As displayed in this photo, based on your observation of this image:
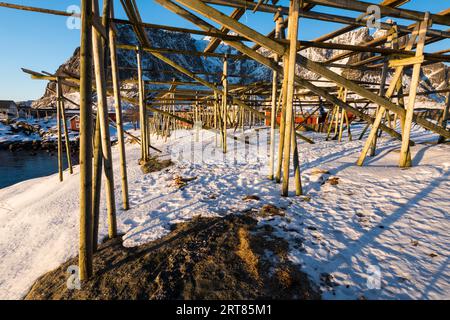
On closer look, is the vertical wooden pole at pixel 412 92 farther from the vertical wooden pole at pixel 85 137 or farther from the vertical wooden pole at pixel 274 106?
the vertical wooden pole at pixel 85 137

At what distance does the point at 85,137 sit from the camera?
2314 mm

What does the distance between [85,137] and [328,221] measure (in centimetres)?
362

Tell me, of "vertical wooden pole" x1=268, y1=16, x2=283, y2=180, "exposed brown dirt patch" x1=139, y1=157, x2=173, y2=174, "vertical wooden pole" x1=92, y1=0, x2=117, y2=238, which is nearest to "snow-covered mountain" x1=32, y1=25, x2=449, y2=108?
"exposed brown dirt patch" x1=139, y1=157, x2=173, y2=174

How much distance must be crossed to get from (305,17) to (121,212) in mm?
5516

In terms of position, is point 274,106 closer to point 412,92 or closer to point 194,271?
point 412,92

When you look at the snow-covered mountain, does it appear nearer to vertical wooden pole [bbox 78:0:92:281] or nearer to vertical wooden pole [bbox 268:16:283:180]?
vertical wooden pole [bbox 268:16:283:180]

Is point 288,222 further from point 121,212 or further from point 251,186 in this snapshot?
point 121,212

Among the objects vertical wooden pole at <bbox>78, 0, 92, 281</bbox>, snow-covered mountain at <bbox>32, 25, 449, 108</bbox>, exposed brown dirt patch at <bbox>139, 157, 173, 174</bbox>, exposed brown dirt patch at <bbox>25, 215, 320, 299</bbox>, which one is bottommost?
exposed brown dirt patch at <bbox>25, 215, 320, 299</bbox>

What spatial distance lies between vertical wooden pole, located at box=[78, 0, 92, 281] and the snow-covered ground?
749 mm

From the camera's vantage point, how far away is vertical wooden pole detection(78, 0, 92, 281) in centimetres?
218

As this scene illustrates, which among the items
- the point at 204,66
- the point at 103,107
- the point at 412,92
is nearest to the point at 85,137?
the point at 103,107

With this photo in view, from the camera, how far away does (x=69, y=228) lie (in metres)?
3.79

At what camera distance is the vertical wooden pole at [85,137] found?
2.18 metres
